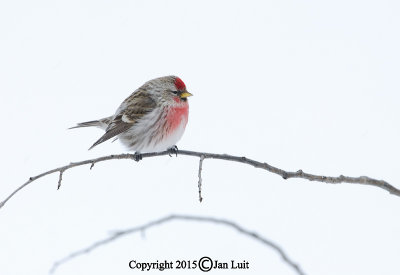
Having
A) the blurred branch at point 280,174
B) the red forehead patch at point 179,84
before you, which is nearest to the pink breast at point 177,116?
the red forehead patch at point 179,84

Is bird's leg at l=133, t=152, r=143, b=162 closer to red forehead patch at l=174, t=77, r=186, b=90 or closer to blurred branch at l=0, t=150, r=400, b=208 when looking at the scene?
red forehead patch at l=174, t=77, r=186, b=90

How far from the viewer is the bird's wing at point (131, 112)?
430cm

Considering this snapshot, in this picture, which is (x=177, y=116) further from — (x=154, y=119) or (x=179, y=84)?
(x=179, y=84)

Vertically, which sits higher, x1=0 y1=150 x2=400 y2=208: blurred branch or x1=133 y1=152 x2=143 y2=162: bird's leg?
x1=133 y1=152 x2=143 y2=162: bird's leg

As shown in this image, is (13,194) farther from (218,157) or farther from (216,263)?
(216,263)

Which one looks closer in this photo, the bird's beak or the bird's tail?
the bird's beak

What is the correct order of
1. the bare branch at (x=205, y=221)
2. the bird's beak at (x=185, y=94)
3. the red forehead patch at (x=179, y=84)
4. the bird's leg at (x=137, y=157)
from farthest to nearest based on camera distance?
1. the red forehead patch at (x=179, y=84)
2. the bird's beak at (x=185, y=94)
3. the bird's leg at (x=137, y=157)
4. the bare branch at (x=205, y=221)

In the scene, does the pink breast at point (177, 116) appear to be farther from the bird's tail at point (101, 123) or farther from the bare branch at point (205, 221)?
the bare branch at point (205, 221)

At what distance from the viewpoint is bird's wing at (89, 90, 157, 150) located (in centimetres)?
430

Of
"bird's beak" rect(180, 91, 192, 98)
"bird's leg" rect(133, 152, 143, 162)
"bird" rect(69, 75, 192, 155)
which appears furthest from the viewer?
"bird's beak" rect(180, 91, 192, 98)

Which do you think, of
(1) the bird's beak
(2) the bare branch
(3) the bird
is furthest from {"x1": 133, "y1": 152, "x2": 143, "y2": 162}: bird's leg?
(2) the bare branch

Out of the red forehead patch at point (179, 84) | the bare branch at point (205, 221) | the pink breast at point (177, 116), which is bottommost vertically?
the bare branch at point (205, 221)

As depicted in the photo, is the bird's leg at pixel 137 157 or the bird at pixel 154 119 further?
the bird at pixel 154 119

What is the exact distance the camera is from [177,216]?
4.63ft
